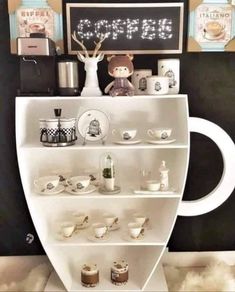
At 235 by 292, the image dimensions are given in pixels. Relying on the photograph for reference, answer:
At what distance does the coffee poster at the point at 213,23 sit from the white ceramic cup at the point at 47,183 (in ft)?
3.30

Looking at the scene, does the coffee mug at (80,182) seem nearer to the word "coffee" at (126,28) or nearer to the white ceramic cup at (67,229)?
the white ceramic cup at (67,229)

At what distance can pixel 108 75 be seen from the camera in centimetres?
201

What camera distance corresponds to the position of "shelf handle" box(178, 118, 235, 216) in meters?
1.90

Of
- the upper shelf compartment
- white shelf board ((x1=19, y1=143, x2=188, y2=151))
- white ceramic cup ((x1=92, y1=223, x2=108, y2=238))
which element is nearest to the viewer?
white shelf board ((x1=19, y1=143, x2=188, y2=151))

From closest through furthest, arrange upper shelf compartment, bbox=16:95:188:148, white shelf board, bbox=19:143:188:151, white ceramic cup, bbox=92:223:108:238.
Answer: white shelf board, bbox=19:143:188:151 < white ceramic cup, bbox=92:223:108:238 < upper shelf compartment, bbox=16:95:188:148

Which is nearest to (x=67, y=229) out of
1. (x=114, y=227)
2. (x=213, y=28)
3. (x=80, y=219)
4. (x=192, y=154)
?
(x=80, y=219)

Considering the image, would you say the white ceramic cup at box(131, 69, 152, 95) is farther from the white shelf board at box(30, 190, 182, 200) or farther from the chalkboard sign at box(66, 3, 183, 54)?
the white shelf board at box(30, 190, 182, 200)

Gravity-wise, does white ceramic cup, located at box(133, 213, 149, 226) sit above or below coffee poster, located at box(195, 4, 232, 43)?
below

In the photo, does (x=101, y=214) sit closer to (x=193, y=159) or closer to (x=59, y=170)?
Result: (x=59, y=170)

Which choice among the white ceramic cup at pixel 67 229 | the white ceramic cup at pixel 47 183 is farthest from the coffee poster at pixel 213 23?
the white ceramic cup at pixel 67 229

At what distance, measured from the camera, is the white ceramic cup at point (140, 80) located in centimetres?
188

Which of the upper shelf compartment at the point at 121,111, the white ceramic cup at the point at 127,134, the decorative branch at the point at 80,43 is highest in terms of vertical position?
the decorative branch at the point at 80,43

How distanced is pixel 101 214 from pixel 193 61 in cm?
93

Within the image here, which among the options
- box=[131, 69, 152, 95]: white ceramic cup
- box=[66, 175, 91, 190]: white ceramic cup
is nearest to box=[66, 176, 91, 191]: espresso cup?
box=[66, 175, 91, 190]: white ceramic cup
